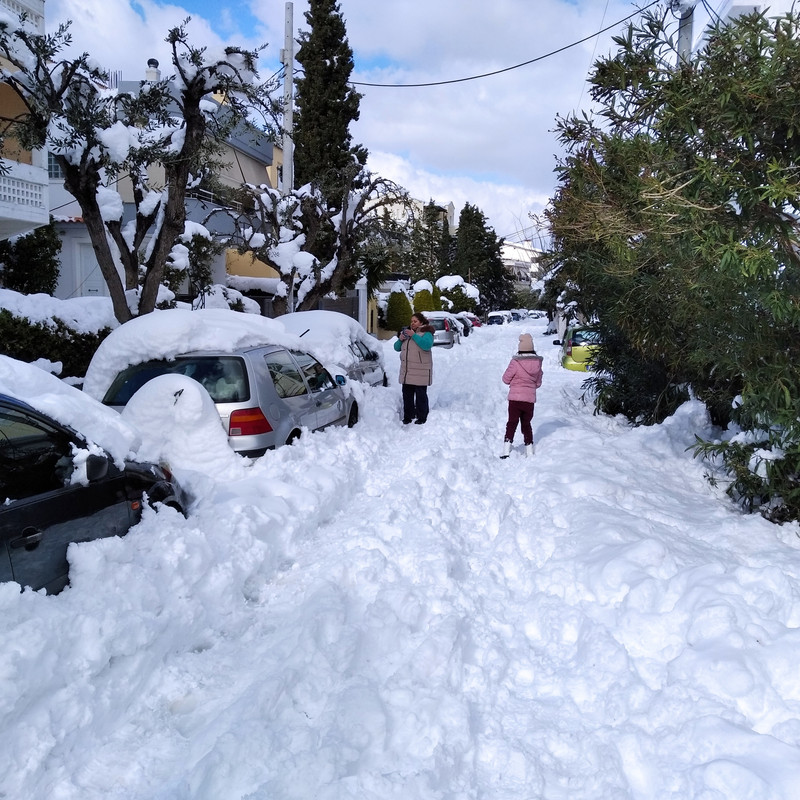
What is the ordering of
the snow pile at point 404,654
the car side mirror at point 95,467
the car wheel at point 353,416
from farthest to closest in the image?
the car wheel at point 353,416
the car side mirror at point 95,467
the snow pile at point 404,654

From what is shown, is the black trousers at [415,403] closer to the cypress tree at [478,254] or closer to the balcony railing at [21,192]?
the balcony railing at [21,192]

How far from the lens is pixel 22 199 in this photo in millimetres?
13867

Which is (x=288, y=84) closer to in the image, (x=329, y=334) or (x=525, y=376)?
(x=329, y=334)

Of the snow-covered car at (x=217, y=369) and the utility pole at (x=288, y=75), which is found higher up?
the utility pole at (x=288, y=75)

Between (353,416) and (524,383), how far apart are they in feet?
8.69

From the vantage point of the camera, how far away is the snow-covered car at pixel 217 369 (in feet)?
23.3

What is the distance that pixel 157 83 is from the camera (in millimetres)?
11289

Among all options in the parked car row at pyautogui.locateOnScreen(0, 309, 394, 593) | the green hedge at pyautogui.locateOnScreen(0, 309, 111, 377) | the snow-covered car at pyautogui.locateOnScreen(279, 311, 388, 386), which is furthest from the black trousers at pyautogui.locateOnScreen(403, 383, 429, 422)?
the green hedge at pyautogui.locateOnScreen(0, 309, 111, 377)

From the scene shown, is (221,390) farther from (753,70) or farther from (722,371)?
(753,70)

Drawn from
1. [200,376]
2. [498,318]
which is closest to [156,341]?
[200,376]

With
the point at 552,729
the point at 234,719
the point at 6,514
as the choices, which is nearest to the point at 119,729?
the point at 234,719

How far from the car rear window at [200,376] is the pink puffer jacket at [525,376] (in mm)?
3577

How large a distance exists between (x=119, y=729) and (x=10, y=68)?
662 inches

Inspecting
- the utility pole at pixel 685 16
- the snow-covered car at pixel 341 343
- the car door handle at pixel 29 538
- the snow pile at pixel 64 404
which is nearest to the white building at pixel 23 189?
the snow-covered car at pixel 341 343
